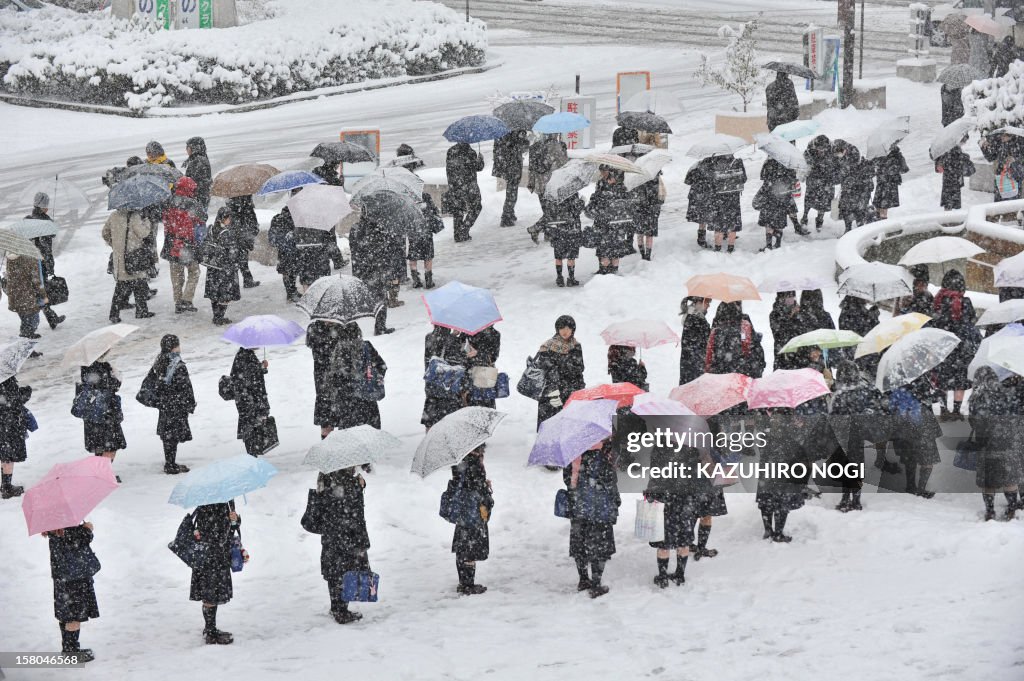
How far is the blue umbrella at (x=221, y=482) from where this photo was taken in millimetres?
8672

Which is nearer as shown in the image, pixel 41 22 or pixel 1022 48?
pixel 1022 48

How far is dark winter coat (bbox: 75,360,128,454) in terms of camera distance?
11.6m

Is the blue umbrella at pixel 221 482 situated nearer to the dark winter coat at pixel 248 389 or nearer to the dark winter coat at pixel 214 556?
the dark winter coat at pixel 214 556

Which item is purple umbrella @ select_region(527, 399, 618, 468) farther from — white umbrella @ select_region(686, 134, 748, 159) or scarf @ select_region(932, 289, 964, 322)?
white umbrella @ select_region(686, 134, 748, 159)

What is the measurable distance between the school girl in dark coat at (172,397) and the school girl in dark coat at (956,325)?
6.39m

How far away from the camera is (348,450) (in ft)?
29.8

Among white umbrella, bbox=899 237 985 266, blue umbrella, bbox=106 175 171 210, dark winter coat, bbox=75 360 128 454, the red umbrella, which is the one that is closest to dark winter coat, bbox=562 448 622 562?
the red umbrella

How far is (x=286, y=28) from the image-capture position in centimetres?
3312

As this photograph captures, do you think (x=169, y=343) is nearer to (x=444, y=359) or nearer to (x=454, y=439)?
(x=444, y=359)

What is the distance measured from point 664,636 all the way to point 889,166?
414 inches

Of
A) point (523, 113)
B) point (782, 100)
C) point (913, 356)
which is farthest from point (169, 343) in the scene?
point (782, 100)

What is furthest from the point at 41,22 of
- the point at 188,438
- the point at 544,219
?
the point at 188,438

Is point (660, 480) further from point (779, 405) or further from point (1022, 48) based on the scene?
point (1022, 48)

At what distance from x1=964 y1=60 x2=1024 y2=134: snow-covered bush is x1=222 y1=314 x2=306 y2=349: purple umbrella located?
1207 cm
